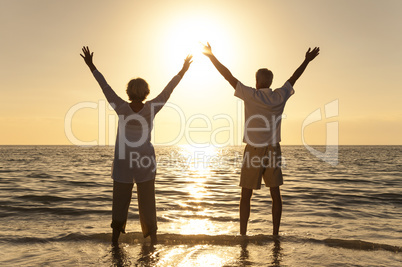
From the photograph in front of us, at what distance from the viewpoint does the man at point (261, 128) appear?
197 inches

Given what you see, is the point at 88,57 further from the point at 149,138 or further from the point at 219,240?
the point at 219,240

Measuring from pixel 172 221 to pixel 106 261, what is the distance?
3189mm

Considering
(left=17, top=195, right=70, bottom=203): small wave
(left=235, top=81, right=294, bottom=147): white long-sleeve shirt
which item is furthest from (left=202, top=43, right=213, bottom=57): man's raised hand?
(left=17, top=195, right=70, bottom=203): small wave

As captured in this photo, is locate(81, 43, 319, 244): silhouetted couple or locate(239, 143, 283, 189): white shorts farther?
locate(239, 143, 283, 189): white shorts

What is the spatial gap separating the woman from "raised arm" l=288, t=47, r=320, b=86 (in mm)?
1901

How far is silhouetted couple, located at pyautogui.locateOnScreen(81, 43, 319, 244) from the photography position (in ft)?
15.2

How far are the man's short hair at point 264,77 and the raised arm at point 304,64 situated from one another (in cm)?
32

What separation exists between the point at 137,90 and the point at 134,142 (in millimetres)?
696

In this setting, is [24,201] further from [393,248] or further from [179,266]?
[393,248]

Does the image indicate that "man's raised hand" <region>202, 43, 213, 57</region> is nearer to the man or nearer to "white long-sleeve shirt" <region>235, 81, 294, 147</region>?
the man

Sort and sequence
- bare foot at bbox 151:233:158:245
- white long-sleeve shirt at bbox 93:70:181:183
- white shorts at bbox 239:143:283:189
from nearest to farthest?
white long-sleeve shirt at bbox 93:70:181:183 → bare foot at bbox 151:233:158:245 → white shorts at bbox 239:143:283:189

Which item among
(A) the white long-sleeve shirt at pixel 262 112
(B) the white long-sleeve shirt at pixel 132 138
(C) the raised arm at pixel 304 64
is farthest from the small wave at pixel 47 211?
(C) the raised arm at pixel 304 64

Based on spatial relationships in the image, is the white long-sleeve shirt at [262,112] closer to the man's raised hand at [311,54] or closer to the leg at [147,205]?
the man's raised hand at [311,54]

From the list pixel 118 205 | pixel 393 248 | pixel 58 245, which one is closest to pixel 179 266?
pixel 118 205
